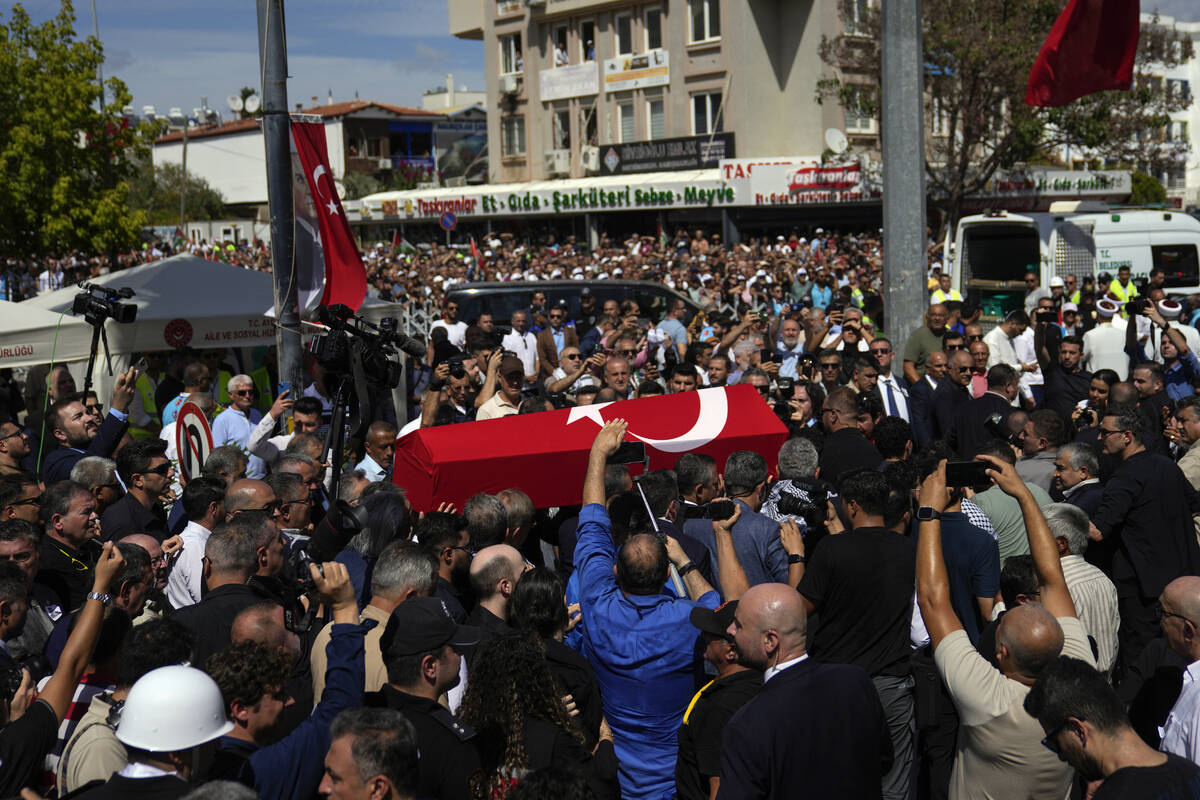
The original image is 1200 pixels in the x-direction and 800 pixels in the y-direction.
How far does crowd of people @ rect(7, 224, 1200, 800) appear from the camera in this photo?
3559 millimetres

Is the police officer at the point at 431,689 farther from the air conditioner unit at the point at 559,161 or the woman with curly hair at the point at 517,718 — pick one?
the air conditioner unit at the point at 559,161

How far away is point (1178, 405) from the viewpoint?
7.87m

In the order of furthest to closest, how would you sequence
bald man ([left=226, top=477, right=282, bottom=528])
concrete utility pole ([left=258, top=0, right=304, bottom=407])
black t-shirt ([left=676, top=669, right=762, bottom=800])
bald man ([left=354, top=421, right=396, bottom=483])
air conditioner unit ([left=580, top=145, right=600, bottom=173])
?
air conditioner unit ([left=580, top=145, right=600, bottom=173]), concrete utility pole ([left=258, top=0, right=304, bottom=407]), bald man ([left=354, top=421, right=396, bottom=483]), bald man ([left=226, top=477, right=282, bottom=528]), black t-shirt ([left=676, top=669, right=762, bottom=800])

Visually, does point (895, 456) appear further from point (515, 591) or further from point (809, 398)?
point (515, 591)

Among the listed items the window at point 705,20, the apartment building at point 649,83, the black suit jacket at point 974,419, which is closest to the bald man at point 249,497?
the black suit jacket at point 974,419

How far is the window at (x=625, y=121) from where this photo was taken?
4512 centimetres

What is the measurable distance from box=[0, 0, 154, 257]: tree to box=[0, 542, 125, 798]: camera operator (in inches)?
773

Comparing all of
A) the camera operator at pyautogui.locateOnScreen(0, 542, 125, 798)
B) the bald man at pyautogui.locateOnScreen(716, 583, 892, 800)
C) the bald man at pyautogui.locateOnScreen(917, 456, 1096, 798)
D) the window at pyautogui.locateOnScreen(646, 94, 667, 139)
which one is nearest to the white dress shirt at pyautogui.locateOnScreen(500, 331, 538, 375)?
the camera operator at pyautogui.locateOnScreen(0, 542, 125, 798)

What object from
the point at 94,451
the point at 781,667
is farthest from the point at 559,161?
the point at 781,667

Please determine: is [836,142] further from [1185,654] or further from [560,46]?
[1185,654]

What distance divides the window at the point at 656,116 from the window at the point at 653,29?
193 cm

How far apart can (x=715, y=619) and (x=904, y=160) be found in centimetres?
885

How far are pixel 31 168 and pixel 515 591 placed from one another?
794 inches

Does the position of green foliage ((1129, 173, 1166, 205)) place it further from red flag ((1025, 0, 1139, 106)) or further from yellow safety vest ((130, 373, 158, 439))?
yellow safety vest ((130, 373, 158, 439))
